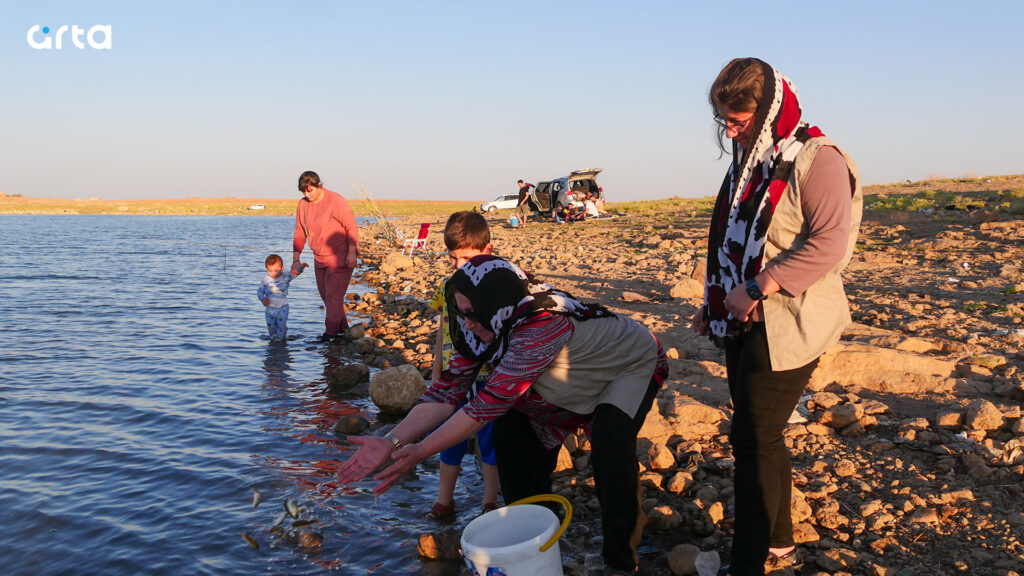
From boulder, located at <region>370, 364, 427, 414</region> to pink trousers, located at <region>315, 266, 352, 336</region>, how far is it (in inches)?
96.0

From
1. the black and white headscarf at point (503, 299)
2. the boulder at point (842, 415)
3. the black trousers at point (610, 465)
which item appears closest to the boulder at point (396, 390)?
the black trousers at point (610, 465)

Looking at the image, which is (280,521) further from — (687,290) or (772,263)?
(687,290)

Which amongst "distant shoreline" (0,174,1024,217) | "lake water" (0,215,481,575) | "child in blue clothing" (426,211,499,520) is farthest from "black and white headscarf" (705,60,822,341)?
"distant shoreline" (0,174,1024,217)

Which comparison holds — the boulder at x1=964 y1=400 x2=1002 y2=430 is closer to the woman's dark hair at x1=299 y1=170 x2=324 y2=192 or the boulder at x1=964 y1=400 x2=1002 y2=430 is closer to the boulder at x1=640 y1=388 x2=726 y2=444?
the boulder at x1=640 y1=388 x2=726 y2=444

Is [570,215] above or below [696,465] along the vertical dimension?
above

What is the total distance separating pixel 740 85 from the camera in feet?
8.15

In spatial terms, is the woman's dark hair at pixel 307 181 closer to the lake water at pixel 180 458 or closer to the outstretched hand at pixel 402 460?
the lake water at pixel 180 458

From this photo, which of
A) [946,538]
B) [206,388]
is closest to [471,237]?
[946,538]

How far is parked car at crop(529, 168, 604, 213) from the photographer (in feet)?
81.1

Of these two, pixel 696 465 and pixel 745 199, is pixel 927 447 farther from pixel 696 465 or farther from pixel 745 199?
pixel 745 199

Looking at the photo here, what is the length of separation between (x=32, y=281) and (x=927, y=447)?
1883cm

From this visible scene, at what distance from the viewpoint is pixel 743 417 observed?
2.61 metres

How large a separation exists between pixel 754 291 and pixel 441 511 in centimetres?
237

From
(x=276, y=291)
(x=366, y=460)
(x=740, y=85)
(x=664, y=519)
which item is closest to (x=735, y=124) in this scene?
(x=740, y=85)
